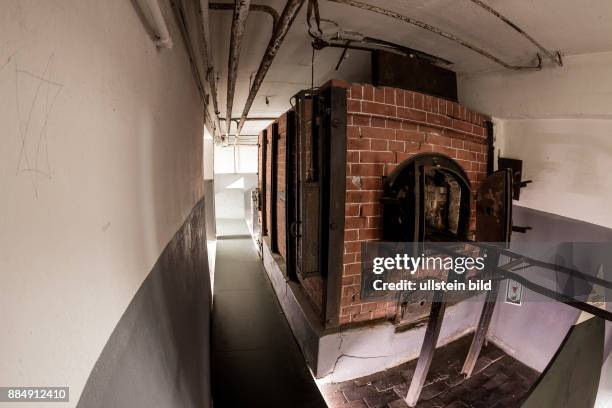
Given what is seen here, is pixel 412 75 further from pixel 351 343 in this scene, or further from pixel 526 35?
pixel 351 343

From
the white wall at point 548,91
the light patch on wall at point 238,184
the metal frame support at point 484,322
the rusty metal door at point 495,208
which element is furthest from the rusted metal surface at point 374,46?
the light patch on wall at point 238,184

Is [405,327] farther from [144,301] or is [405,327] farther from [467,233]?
[144,301]

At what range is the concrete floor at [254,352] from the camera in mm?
1688

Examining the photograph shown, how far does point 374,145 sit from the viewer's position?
5.83 feet

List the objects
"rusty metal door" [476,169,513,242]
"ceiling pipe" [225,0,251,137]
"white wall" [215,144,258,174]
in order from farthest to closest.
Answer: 1. "white wall" [215,144,258,174]
2. "rusty metal door" [476,169,513,242]
3. "ceiling pipe" [225,0,251,137]

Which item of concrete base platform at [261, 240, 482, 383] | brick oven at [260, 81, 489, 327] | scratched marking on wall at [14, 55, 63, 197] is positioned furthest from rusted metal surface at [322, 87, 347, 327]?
scratched marking on wall at [14, 55, 63, 197]

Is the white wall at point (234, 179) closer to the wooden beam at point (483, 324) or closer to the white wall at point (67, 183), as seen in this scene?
the wooden beam at point (483, 324)

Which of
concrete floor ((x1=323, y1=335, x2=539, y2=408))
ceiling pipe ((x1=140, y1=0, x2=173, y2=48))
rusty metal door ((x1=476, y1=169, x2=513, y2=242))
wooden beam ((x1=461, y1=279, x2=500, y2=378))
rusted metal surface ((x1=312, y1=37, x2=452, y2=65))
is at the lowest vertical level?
concrete floor ((x1=323, y1=335, x2=539, y2=408))

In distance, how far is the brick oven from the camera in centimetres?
168

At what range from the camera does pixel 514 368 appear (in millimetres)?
2488

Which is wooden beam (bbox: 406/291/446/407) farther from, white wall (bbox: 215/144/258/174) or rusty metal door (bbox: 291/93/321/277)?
white wall (bbox: 215/144/258/174)

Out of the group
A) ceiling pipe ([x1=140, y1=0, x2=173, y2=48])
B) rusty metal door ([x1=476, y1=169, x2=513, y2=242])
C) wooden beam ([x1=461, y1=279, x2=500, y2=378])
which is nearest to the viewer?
ceiling pipe ([x1=140, y1=0, x2=173, y2=48])

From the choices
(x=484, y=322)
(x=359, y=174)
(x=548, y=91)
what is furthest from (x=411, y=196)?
(x=548, y=91)

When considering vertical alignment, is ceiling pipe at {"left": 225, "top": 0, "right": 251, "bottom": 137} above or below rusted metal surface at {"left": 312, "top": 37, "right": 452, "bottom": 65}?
below
